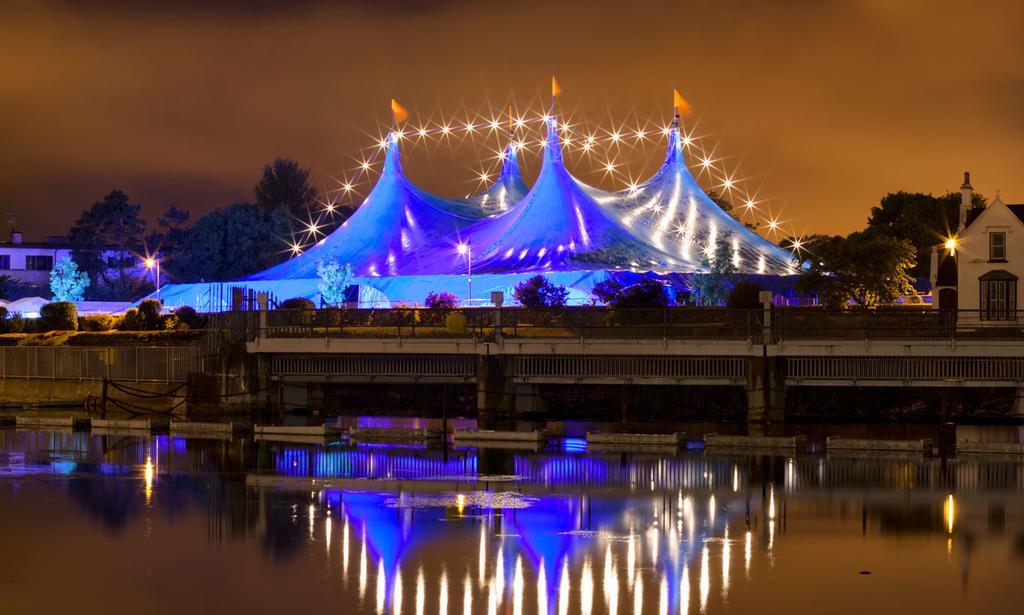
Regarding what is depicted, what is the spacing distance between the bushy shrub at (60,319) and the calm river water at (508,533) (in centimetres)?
2553

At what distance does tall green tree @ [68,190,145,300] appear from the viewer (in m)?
125

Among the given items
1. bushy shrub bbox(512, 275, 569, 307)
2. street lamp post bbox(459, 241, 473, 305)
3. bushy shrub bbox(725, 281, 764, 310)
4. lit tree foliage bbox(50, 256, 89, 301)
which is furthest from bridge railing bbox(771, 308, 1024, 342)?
lit tree foliage bbox(50, 256, 89, 301)

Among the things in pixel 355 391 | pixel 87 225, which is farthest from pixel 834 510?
pixel 87 225

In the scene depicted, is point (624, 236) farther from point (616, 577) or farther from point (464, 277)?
point (616, 577)

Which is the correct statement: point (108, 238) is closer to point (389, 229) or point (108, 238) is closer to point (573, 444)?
point (389, 229)

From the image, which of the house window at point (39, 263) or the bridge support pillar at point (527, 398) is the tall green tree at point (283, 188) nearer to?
the house window at point (39, 263)

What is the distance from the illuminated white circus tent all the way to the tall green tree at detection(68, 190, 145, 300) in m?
38.5

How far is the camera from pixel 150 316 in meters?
59.6

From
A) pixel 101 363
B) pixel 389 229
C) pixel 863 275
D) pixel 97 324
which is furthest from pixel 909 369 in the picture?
pixel 389 229

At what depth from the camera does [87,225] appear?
417ft

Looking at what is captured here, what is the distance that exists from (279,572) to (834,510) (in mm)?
10941

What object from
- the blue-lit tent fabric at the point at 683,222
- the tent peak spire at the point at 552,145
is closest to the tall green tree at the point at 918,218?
the blue-lit tent fabric at the point at 683,222

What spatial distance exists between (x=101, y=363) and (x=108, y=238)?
81.4 meters

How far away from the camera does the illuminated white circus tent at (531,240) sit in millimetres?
75875
